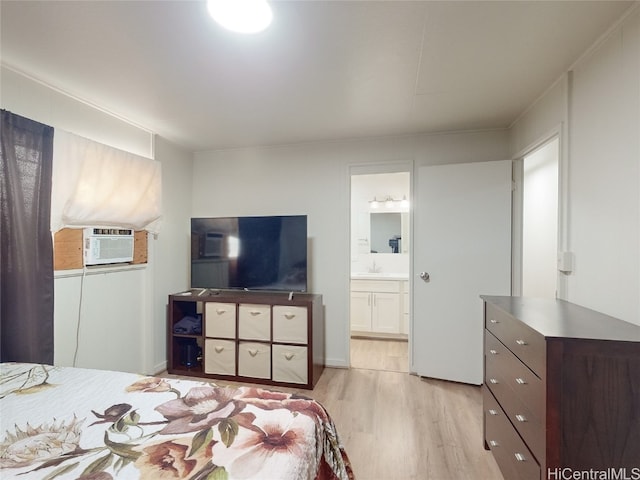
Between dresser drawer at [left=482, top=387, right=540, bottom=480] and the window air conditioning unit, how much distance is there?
293 cm

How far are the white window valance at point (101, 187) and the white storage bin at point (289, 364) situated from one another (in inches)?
65.1

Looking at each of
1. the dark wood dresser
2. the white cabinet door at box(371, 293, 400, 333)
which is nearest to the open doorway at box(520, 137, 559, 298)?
the white cabinet door at box(371, 293, 400, 333)

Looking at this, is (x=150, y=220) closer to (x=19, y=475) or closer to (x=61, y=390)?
(x=61, y=390)

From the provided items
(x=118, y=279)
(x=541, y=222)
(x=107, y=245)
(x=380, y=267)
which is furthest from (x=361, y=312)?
(x=107, y=245)

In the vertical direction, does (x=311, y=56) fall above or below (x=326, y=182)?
above

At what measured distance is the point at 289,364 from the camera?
2.76m

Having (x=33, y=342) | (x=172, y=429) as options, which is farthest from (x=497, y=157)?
(x=33, y=342)

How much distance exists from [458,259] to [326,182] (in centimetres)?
151

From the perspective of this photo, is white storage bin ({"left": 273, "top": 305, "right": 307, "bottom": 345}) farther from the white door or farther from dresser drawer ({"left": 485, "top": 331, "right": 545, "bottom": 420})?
dresser drawer ({"left": 485, "top": 331, "right": 545, "bottom": 420})

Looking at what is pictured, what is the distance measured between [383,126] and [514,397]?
2.28 m

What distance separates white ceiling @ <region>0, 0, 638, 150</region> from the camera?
1374mm

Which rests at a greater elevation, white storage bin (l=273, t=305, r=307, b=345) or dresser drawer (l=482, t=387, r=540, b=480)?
white storage bin (l=273, t=305, r=307, b=345)

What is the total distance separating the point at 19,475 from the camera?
0.83 metres

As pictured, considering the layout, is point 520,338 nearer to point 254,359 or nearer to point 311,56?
point 311,56
